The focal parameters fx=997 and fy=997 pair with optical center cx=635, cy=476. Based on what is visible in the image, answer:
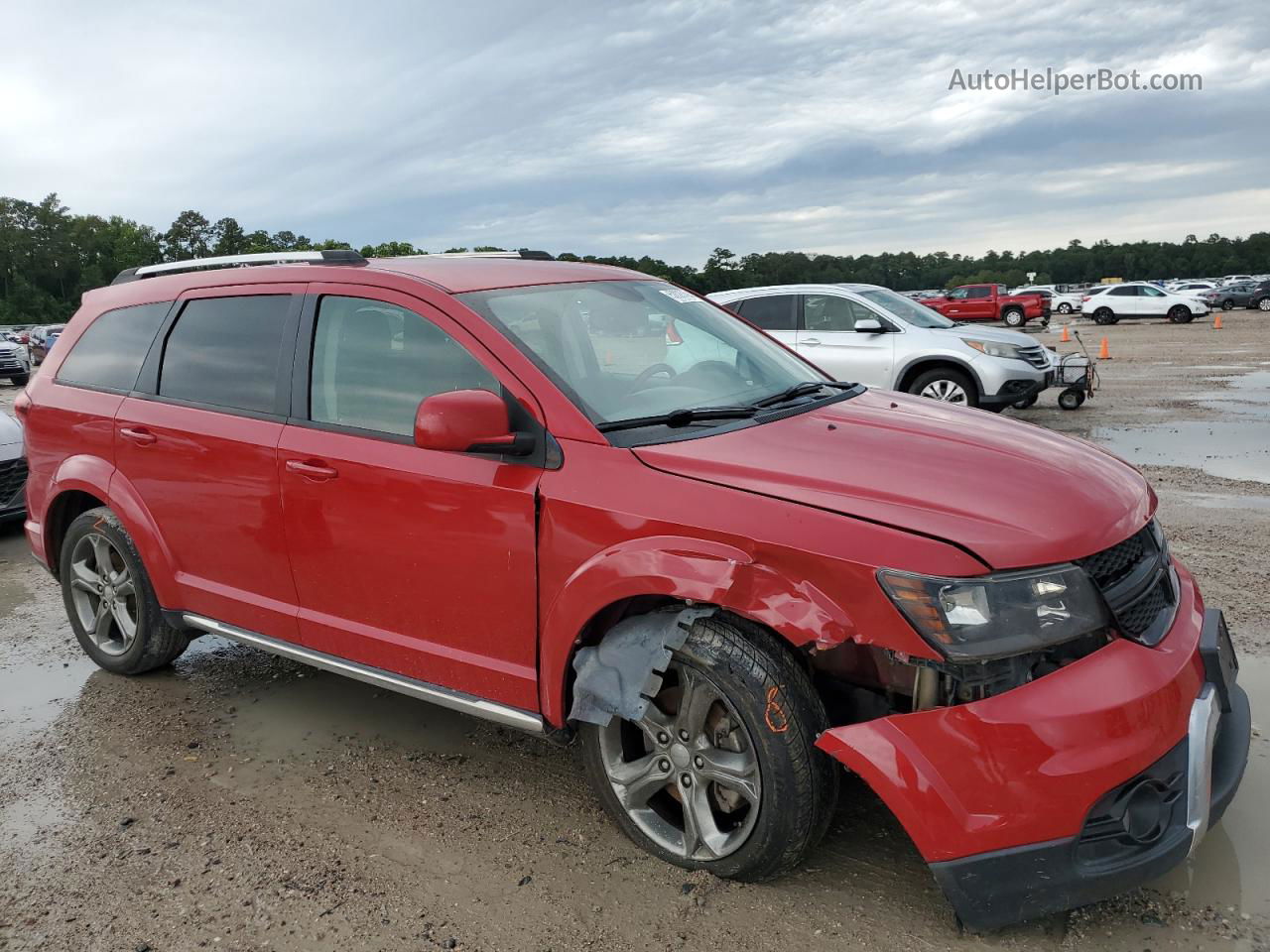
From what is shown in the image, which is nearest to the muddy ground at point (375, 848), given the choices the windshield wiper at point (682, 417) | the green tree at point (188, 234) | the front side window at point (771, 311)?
the windshield wiper at point (682, 417)

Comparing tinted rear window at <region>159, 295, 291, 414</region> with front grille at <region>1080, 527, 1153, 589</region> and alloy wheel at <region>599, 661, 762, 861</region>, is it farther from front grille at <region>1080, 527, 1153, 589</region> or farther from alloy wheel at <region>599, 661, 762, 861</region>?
front grille at <region>1080, 527, 1153, 589</region>

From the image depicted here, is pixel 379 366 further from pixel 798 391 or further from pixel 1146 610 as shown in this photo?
pixel 1146 610

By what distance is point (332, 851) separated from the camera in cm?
316

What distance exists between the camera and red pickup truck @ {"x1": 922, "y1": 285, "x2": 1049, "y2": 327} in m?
40.3

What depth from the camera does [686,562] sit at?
2.68 m

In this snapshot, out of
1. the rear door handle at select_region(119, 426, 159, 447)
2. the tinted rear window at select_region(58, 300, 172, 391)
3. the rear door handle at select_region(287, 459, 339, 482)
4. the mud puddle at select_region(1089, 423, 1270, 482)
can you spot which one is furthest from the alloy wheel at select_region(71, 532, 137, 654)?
the mud puddle at select_region(1089, 423, 1270, 482)

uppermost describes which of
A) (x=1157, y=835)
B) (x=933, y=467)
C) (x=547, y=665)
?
(x=933, y=467)

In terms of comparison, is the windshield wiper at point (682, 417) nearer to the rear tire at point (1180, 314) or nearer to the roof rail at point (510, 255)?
the roof rail at point (510, 255)

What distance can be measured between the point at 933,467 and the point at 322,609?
2.19 metres

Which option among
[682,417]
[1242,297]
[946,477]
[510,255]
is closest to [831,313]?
[510,255]

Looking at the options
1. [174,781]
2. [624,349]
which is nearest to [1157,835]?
[624,349]

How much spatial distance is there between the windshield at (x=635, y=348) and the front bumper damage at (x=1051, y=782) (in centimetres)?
132

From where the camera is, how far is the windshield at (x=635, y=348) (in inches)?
127

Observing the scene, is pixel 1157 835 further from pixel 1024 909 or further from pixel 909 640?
pixel 909 640
